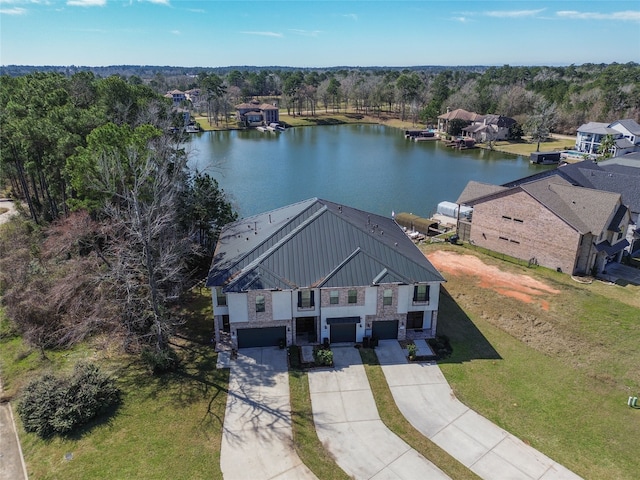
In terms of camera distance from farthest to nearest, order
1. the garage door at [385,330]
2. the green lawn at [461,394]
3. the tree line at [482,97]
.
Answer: the tree line at [482,97]
the garage door at [385,330]
the green lawn at [461,394]

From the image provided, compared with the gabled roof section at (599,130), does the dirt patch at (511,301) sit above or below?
below

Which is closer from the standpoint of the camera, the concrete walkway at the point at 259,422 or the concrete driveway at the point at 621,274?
the concrete walkway at the point at 259,422

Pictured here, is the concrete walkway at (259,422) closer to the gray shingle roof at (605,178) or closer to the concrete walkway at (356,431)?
the concrete walkway at (356,431)

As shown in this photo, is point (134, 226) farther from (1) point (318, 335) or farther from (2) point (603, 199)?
(2) point (603, 199)

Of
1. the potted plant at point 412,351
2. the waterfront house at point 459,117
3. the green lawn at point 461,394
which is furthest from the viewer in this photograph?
the waterfront house at point 459,117

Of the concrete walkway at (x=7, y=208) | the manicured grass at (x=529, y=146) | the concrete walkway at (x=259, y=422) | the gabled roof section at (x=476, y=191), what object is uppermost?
the gabled roof section at (x=476, y=191)

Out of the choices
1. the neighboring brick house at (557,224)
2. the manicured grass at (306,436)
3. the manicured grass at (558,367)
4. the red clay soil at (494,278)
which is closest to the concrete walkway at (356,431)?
the manicured grass at (306,436)

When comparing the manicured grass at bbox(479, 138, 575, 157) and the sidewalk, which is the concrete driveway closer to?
the sidewalk
